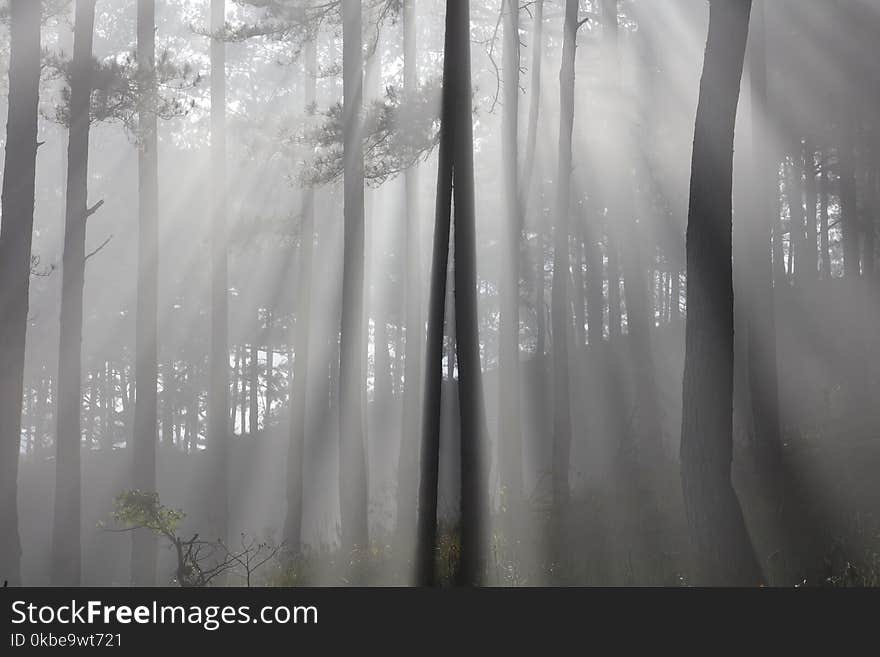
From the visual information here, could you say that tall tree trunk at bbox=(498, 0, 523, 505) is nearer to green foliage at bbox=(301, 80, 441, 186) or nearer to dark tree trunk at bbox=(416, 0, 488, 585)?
green foliage at bbox=(301, 80, 441, 186)

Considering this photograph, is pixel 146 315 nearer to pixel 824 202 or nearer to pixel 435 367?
pixel 435 367

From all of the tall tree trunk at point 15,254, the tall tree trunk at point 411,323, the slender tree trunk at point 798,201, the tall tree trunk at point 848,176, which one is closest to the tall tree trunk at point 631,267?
the slender tree trunk at point 798,201

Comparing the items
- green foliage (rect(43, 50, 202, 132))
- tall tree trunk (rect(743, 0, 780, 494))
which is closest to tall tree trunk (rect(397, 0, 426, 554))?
green foliage (rect(43, 50, 202, 132))

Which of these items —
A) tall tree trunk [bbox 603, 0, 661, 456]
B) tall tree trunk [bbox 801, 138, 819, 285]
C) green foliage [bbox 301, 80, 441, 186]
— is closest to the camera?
green foliage [bbox 301, 80, 441, 186]

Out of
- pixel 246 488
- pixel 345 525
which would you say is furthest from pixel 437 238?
pixel 246 488

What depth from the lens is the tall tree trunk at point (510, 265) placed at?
12.7m

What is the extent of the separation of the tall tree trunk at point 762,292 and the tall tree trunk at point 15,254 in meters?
10.5

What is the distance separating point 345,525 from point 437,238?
4.80 m

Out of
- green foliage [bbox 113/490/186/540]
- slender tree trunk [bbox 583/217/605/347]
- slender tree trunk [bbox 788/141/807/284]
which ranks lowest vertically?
green foliage [bbox 113/490/186/540]

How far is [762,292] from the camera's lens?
39.3 ft

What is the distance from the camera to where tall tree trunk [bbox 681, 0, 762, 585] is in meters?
6.17

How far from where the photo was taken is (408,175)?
1420 cm

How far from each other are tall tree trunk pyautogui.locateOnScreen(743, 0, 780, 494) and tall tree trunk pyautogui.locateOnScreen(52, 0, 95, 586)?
10467 mm
